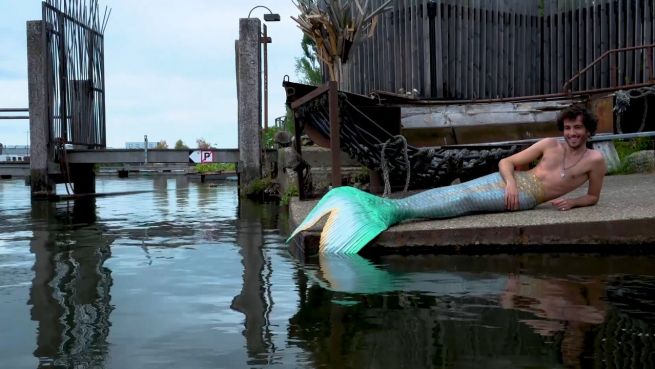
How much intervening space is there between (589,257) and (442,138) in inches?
159

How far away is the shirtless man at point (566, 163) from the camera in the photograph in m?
5.21


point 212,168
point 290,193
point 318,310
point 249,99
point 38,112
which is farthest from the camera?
point 212,168

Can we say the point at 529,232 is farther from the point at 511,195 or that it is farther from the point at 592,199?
the point at 592,199

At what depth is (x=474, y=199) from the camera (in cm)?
560

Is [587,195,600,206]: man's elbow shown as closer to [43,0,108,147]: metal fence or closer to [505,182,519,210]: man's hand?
[505,182,519,210]: man's hand

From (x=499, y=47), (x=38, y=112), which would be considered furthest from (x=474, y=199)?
(x=38, y=112)

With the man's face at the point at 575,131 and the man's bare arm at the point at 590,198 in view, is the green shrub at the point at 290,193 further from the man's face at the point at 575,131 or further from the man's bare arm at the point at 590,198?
the man's face at the point at 575,131

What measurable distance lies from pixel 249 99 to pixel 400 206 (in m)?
9.18

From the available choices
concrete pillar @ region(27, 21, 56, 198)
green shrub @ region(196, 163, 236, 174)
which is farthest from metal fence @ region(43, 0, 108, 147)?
green shrub @ region(196, 163, 236, 174)

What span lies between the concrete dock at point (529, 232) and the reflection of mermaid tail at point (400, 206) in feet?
0.30

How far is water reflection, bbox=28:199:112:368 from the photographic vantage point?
112 inches

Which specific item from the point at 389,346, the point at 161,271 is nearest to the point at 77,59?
the point at 161,271

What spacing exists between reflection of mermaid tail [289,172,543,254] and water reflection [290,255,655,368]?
19.7 inches

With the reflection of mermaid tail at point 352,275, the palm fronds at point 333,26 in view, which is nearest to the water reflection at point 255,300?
the reflection of mermaid tail at point 352,275
